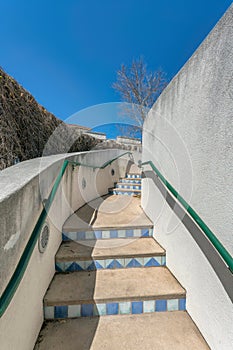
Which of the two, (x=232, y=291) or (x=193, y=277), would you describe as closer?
(x=232, y=291)

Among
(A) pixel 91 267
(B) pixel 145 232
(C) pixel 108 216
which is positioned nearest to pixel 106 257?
(A) pixel 91 267

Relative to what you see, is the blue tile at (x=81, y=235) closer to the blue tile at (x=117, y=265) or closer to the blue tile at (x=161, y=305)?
the blue tile at (x=117, y=265)

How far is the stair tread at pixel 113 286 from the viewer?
1304 millimetres

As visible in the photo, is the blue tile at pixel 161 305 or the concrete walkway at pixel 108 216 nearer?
the blue tile at pixel 161 305

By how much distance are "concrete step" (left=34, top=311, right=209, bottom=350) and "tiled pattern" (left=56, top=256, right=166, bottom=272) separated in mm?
421

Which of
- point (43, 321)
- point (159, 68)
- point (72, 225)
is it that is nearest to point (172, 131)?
point (72, 225)

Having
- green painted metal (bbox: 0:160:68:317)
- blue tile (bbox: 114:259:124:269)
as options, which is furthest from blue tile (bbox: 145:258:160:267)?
green painted metal (bbox: 0:160:68:317)

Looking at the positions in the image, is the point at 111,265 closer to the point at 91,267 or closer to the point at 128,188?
the point at 91,267

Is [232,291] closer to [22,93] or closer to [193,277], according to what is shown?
[193,277]

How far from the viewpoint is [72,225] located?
81.0 inches

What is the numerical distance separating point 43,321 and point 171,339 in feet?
3.07

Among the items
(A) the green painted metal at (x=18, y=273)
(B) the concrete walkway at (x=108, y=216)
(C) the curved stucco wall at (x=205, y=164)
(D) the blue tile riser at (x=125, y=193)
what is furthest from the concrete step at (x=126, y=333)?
(D) the blue tile riser at (x=125, y=193)

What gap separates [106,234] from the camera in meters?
2.02

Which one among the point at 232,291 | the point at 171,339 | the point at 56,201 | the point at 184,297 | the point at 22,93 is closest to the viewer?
the point at 232,291
